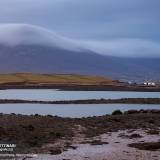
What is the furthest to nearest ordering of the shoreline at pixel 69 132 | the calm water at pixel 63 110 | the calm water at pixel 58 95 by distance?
the calm water at pixel 58 95 < the calm water at pixel 63 110 < the shoreline at pixel 69 132

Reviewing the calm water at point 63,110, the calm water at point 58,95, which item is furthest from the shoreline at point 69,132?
the calm water at point 58,95

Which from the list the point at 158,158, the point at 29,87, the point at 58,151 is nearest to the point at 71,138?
the point at 58,151

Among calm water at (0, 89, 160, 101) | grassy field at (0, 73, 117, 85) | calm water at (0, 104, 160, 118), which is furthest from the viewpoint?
grassy field at (0, 73, 117, 85)

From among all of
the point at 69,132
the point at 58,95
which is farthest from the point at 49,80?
the point at 69,132

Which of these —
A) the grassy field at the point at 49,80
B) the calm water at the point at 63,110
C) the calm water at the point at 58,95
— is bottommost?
the calm water at the point at 63,110

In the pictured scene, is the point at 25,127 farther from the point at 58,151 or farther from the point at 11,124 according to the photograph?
the point at 58,151

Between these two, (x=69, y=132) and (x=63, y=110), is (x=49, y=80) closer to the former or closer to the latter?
(x=63, y=110)

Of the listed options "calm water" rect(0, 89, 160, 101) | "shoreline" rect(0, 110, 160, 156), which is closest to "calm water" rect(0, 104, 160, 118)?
"shoreline" rect(0, 110, 160, 156)

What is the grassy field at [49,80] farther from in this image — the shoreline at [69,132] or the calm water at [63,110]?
the shoreline at [69,132]

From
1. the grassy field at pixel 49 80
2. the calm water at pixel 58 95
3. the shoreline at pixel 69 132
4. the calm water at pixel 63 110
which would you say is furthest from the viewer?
the grassy field at pixel 49 80

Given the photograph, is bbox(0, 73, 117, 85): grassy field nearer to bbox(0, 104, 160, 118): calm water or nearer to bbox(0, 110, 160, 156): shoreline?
bbox(0, 104, 160, 118): calm water

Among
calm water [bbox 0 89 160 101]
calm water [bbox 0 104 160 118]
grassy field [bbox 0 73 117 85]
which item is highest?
grassy field [bbox 0 73 117 85]

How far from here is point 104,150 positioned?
25000 millimetres

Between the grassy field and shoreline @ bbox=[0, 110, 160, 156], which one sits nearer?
shoreline @ bbox=[0, 110, 160, 156]
